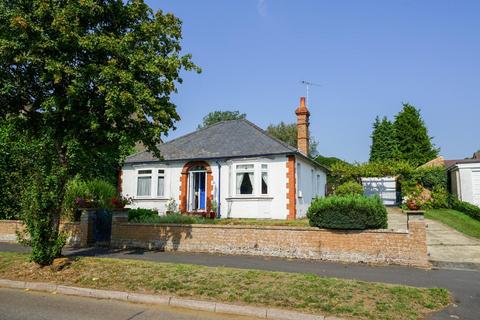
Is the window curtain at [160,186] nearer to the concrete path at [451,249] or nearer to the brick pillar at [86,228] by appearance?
the brick pillar at [86,228]

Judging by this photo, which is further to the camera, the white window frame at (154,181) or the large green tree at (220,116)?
the large green tree at (220,116)

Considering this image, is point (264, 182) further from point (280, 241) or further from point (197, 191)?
point (280, 241)

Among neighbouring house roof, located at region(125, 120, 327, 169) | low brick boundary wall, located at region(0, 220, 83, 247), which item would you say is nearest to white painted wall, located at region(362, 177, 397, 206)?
neighbouring house roof, located at region(125, 120, 327, 169)

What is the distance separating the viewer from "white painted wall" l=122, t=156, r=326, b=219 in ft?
64.0

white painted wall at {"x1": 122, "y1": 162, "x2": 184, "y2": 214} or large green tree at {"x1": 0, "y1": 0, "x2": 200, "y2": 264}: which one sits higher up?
large green tree at {"x1": 0, "y1": 0, "x2": 200, "y2": 264}

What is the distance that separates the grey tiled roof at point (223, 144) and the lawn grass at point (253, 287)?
34.3 feet

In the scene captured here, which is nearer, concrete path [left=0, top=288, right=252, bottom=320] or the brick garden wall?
concrete path [left=0, top=288, right=252, bottom=320]

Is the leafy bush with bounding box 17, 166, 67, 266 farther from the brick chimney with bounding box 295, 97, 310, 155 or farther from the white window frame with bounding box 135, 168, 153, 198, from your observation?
the brick chimney with bounding box 295, 97, 310, 155

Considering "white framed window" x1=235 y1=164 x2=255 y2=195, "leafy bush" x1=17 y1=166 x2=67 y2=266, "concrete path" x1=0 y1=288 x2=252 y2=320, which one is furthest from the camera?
"white framed window" x1=235 y1=164 x2=255 y2=195

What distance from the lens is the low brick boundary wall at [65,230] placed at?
14875 mm

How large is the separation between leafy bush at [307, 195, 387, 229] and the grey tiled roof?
24.1 feet

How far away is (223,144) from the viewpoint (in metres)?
21.9

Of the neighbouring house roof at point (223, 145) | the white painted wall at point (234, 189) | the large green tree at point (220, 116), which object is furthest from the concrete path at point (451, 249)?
the large green tree at point (220, 116)

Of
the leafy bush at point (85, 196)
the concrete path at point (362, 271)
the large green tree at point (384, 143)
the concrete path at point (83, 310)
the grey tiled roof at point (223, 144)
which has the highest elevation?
the large green tree at point (384, 143)
